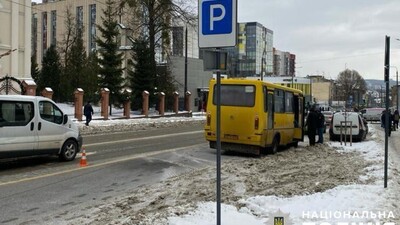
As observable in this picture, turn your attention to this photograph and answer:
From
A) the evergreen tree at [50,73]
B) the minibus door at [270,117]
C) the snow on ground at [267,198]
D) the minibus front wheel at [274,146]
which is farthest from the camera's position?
the evergreen tree at [50,73]

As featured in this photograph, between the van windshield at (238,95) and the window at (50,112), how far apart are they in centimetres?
555

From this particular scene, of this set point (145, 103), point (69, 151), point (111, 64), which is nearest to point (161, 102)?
point (145, 103)

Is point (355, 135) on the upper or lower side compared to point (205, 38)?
lower

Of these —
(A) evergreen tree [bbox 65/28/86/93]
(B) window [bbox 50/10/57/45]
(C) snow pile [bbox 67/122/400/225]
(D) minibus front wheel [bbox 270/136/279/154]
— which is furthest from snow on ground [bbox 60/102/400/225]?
(B) window [bbox 50/10/57/45]

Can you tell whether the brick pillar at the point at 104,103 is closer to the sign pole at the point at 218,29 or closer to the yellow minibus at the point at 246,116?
the yellow minibus at the point at 246,116

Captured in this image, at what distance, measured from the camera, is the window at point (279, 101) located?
18.0 meters

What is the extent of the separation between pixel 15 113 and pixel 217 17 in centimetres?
799

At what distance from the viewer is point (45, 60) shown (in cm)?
5662

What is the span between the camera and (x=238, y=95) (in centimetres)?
1672

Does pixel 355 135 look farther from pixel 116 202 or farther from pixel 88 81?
pixel 88 81

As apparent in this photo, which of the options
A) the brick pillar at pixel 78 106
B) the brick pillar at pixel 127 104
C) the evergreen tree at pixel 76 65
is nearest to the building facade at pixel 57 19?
the evergreen tree at pixel 76 65

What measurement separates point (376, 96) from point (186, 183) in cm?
16310

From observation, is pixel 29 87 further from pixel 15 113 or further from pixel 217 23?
pixel 217 23

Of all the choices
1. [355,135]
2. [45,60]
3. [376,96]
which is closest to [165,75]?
[45,60]
